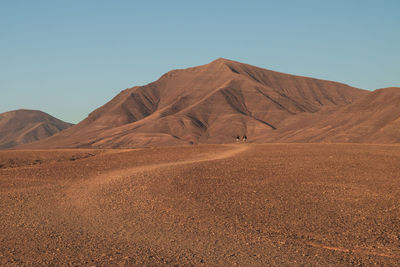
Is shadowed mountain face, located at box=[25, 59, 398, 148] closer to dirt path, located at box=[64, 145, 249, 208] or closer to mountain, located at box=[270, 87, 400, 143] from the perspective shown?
mountain, located at box=[270, 87, 400, 143]

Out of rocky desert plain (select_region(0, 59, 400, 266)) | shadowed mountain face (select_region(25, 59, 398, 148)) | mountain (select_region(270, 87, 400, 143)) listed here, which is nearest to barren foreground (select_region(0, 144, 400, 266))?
rocky desert plain (select_region(0, 59, 400, 266))

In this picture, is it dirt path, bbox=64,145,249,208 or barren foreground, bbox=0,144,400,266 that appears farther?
dirt path, bbox=64,145,249,208

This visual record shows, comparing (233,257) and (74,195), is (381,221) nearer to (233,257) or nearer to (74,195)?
(233,257)

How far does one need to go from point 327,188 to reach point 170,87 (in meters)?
181

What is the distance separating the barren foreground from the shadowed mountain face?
55233 millimetres

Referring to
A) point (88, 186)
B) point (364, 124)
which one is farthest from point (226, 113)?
point (88, 186)

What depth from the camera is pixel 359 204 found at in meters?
16.0

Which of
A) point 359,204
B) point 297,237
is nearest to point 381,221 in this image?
point 359,204

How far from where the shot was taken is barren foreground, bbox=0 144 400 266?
10836 mm

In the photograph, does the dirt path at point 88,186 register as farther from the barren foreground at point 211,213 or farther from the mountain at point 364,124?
the mountain at point 364,124

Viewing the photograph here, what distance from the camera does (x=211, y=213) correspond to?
15.1 meters

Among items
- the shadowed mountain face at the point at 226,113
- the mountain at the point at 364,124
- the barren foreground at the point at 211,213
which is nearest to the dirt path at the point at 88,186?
the barren foreground at the point at 211,213

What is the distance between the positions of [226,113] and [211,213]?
424ft

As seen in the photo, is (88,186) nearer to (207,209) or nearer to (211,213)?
(207,209)
